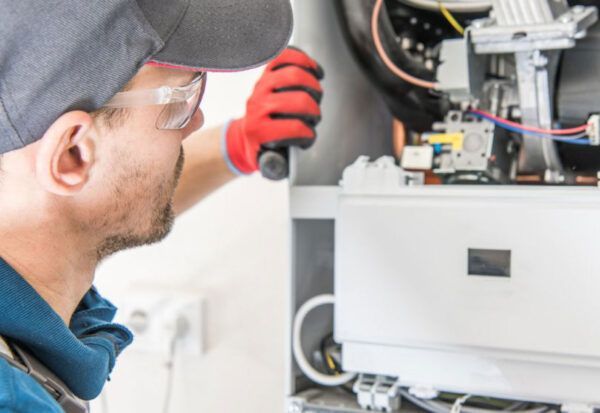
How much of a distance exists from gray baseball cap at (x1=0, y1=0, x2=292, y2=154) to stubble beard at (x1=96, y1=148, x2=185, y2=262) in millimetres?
169

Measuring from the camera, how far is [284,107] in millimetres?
1005

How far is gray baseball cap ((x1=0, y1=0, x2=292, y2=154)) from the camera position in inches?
24.1

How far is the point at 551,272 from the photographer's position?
0.76 m

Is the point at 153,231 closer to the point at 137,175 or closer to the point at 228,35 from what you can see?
the point at 137,175

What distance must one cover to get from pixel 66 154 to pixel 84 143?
21mm

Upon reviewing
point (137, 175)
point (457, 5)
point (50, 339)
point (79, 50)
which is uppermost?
point (457, 5)

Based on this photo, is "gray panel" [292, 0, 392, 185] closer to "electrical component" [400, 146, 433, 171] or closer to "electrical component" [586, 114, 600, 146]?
"electrical component" [400, 146, 433, 171]

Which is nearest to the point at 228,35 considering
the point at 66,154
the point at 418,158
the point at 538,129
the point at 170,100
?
the point at 170,100

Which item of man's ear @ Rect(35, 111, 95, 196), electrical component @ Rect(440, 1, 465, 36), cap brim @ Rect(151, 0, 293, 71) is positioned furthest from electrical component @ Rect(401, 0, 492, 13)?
man's ear @ Rect(35, 111, 95, 196)

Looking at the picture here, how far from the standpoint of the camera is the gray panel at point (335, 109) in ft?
3.11

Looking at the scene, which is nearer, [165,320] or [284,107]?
[284,107]

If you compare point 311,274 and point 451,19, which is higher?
point 451,19

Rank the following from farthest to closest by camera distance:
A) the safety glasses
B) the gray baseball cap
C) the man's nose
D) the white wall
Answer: the white wall, the man's nose, the safety glasses, the gray baseball cap

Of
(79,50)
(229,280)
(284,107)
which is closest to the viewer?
(79,50)
